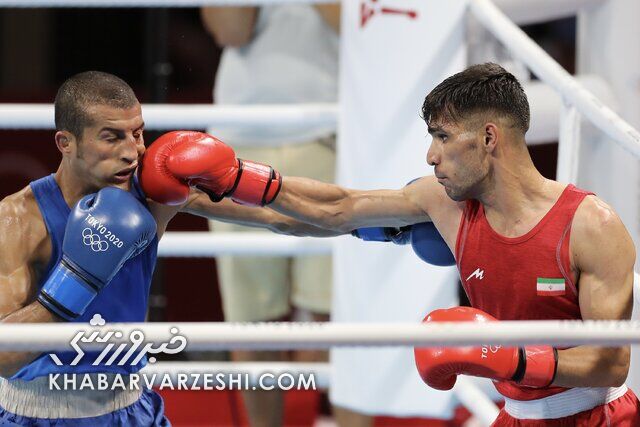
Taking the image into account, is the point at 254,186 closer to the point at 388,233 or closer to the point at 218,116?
the point at 388,233

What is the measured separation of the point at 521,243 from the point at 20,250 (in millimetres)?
813

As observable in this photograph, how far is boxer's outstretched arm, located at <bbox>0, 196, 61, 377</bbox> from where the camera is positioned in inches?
63.7

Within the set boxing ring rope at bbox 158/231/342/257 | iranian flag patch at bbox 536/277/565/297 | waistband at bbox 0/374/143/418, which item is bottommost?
waistband at bbox 0/374/143/418

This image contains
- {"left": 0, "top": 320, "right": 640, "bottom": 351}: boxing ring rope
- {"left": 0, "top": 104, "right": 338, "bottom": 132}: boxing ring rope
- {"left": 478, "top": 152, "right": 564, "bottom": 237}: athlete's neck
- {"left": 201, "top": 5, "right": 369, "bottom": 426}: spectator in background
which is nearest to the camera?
{"left": 0, "top": 320, "right": 640, "bottom": 351}: boxing ring rope

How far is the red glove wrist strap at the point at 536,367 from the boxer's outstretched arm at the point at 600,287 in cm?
2

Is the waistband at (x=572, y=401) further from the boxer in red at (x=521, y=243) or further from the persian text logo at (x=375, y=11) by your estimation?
the persian text logo at (x=375, y=11)

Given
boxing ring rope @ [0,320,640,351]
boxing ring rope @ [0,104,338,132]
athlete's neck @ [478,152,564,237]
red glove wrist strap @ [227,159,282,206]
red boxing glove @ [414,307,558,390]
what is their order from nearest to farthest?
1. boxing ring rope @ [0,320,640,351]
2. red boxing glove @ [414,307,558,390]
3. athlete's neck @ [478,152,564,237]
4. red glove wrist strap @ [227,159,282,206]
5. boxing ring rope @ [0,104,338,132]

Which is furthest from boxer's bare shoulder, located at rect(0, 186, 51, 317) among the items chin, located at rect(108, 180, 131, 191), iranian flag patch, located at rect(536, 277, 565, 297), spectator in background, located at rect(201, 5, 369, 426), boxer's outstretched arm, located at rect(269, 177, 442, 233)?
spectator in background, located at rect(201, 5, 369, 426)

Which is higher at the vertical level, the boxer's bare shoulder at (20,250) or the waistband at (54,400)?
the boxer's bare shoulder at (20,250)

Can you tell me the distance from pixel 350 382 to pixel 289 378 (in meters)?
0.15

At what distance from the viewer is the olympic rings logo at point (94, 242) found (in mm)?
1621

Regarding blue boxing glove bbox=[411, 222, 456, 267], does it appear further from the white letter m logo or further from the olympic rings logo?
the olympic rings logo

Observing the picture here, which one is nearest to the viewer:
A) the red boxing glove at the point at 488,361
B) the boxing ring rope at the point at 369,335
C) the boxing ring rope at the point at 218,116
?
the boxing ring rope at the point at 369,335

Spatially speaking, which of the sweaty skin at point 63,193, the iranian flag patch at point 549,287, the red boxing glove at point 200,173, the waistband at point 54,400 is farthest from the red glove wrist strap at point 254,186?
the iranian flag patch at point 549,287
